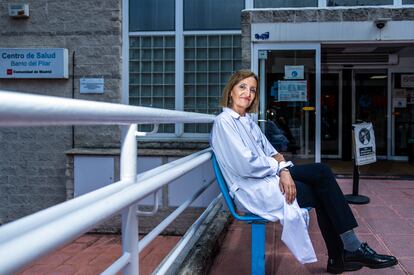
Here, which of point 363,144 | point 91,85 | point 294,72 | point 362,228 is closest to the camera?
point 362,228

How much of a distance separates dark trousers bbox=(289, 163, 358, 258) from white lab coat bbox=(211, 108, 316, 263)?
189 mm

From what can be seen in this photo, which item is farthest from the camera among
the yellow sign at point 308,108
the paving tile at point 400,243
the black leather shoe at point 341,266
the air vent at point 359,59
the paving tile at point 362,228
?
the air vent at point 359,59

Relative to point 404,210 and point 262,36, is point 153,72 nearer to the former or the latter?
point 262,36

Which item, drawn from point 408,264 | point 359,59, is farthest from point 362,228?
point 359,59

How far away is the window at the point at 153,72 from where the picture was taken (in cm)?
855

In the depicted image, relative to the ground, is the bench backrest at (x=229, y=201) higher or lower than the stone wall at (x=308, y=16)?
lower

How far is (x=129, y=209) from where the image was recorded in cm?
184

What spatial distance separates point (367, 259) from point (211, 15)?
629 cm

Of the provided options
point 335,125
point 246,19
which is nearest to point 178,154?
point 246,19

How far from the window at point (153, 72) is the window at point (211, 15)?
1.61ft

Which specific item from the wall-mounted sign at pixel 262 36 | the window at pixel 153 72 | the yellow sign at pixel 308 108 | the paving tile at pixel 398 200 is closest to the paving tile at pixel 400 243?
the paving tile at pixel 398 200

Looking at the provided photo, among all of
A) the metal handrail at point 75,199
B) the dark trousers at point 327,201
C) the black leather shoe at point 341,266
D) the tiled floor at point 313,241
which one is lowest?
the tiled floor at point 313,241

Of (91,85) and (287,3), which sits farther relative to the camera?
(91,85)

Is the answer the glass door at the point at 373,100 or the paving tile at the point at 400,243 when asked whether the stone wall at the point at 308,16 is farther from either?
the paving tile at the point at 400,243
